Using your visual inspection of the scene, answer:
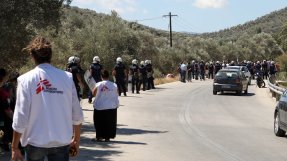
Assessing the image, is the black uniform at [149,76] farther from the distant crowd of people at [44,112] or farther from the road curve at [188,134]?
the distant crowd of people at [44,112]

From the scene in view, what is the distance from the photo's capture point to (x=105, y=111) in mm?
13172

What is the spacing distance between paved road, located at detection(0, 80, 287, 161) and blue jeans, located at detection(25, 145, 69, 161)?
5.50m

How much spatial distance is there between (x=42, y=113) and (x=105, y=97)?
8.15m

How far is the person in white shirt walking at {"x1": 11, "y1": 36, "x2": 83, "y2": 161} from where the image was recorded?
4.98 meters

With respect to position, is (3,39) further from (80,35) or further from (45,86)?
(80,35)

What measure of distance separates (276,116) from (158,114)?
630 centimetres

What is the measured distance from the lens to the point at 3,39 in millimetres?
12070

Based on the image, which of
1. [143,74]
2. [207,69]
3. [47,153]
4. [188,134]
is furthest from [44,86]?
[207,69]

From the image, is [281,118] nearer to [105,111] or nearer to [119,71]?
[105,111]

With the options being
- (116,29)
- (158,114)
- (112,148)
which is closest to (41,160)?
(112,148)

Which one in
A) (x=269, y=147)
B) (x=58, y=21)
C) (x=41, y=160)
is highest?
(x=58, y=21)

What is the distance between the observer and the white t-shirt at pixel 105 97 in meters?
13.1

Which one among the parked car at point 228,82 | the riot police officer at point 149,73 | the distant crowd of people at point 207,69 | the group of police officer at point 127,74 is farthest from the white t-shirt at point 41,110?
the distant crowd of people at point 207,69

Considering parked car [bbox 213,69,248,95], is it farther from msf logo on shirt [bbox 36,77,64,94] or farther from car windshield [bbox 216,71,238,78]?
msf logo on shirt [bbox 36,77,64,94]
